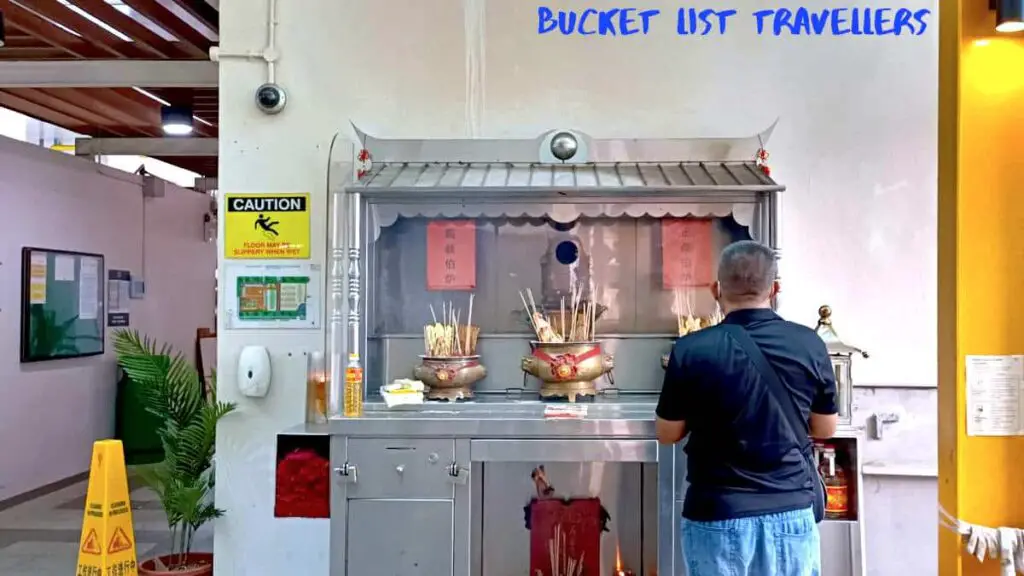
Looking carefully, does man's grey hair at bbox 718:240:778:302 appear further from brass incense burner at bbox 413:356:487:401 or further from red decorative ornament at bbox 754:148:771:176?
brass incense burner at bbox 413:356:487:401

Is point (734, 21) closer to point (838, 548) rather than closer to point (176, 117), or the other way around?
point (838, 548)

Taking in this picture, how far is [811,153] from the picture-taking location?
3221 millimetres

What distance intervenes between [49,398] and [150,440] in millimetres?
1050

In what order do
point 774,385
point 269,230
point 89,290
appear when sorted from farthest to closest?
point 89,290, point 269,230, point 774,385

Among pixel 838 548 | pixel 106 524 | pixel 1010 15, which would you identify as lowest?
pixel 106 524

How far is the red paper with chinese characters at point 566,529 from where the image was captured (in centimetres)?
324

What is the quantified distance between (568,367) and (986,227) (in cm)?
150

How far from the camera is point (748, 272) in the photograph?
2061mm

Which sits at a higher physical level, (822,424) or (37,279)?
(37,279)

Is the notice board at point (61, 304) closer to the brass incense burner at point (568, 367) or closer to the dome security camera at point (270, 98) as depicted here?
the dome security camera at point (270, 98)

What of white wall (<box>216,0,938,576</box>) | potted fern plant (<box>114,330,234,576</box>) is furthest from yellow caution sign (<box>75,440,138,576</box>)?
white wall (<box>216,0,938,576</box>)

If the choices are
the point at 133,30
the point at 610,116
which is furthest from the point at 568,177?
the point at 133,30

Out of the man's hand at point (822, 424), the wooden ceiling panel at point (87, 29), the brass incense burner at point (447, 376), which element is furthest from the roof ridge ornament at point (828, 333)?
the wooden ceiling panel at point (87, 29)

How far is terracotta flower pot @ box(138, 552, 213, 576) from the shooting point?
3.24 metres
